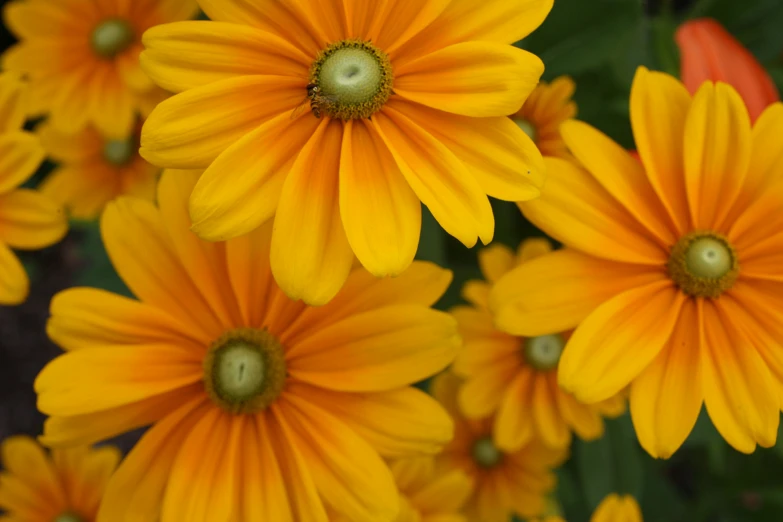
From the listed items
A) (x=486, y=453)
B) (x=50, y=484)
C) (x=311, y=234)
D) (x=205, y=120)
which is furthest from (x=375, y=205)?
(x=50, y=484)

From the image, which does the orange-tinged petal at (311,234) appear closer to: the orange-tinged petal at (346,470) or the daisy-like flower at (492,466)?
the orange-tinged petal at (346,470)

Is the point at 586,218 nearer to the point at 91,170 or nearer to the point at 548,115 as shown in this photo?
the point at 548,115

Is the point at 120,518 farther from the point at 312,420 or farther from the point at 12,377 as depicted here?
the point at 12,377

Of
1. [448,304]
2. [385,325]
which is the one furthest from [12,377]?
[385,325]

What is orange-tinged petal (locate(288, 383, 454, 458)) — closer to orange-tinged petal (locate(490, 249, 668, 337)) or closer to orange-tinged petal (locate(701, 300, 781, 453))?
orange-tinged petal (locate(490, 249, 668, 337))

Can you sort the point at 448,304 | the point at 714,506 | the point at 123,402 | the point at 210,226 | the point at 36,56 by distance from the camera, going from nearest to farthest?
the point at 210,226 < the point at 123,402 < the point at 36,56 < the point at 448,304 < the point at 714,506

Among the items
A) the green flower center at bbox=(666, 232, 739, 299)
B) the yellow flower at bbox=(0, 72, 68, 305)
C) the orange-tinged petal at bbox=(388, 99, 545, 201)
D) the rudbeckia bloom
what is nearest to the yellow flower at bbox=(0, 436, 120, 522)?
the yellow flower at bbox=(0, 72, 68, 305)
